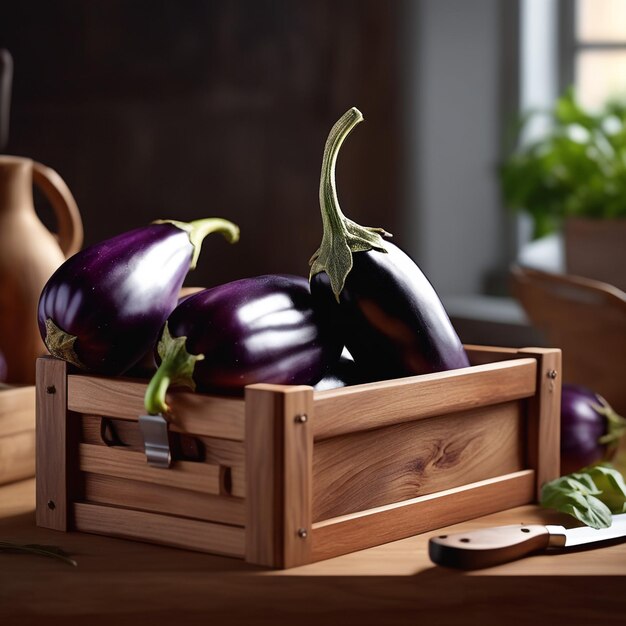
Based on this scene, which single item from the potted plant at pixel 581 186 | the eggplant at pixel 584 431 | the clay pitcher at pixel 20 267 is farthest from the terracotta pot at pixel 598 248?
the clay pitcher at pixel 20 267

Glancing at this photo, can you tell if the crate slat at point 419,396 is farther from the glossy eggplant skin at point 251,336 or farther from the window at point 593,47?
the window at point 593,47

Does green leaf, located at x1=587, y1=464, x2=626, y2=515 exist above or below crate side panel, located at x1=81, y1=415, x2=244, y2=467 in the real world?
below

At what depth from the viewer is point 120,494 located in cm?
71

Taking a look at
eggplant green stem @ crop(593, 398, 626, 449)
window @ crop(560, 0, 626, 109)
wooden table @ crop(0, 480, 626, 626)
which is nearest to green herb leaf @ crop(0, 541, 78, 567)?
wooden table @ crop(0, 480, 626, 626)

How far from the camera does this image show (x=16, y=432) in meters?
0.87

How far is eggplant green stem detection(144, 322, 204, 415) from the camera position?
64 centimetres

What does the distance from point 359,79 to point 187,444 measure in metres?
1.77

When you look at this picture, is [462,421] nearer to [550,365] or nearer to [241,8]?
[550,365]

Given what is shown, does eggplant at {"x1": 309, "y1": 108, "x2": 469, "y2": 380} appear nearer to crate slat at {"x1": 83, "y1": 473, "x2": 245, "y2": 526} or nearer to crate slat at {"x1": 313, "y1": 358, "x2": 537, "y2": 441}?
crate slat at {"x1": 313, "y1": 358, "x2": 537, "y2": 441}

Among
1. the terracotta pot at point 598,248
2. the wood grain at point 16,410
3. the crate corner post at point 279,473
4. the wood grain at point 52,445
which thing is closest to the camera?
the crate corner post at point 279,473

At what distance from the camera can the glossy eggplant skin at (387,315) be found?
692mm

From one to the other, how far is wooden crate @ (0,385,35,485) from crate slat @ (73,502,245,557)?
6.6 inches

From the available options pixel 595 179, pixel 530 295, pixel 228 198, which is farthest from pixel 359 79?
pixel 530 295

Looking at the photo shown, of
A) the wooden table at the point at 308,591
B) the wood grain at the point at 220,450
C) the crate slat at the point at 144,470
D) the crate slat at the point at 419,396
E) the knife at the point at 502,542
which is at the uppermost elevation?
the crate slat at the point at 419,396
